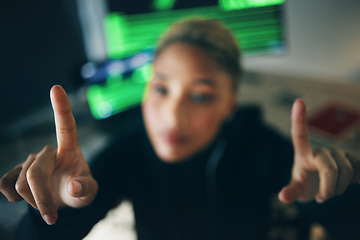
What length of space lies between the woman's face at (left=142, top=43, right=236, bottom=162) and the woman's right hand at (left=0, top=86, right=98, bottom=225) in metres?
0.23

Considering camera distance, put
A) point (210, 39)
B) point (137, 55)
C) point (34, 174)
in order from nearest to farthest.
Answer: point (34, 174) → point (210, 39) → point (137, 55)

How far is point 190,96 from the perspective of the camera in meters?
0.47

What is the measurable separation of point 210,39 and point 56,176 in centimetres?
32

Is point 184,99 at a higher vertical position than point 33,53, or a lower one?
lower

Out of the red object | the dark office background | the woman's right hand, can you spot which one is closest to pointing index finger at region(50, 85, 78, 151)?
the woman's right hand

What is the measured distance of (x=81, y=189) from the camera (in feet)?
0.81

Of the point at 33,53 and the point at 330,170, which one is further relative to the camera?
the point at 33,53

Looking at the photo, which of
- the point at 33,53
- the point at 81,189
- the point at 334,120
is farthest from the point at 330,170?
the point at 334,120

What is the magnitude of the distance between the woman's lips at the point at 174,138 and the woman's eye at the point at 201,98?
7cm

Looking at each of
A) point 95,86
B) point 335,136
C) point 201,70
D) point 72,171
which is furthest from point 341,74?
point 72,171

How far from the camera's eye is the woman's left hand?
271 mm

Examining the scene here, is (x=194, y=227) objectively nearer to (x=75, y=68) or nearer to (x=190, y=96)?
(x=190, y=96)

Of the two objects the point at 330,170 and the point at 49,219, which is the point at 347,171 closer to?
the point at 330,170

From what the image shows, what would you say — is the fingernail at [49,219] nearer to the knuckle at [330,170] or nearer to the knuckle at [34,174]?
the knuckle at [34,174]
